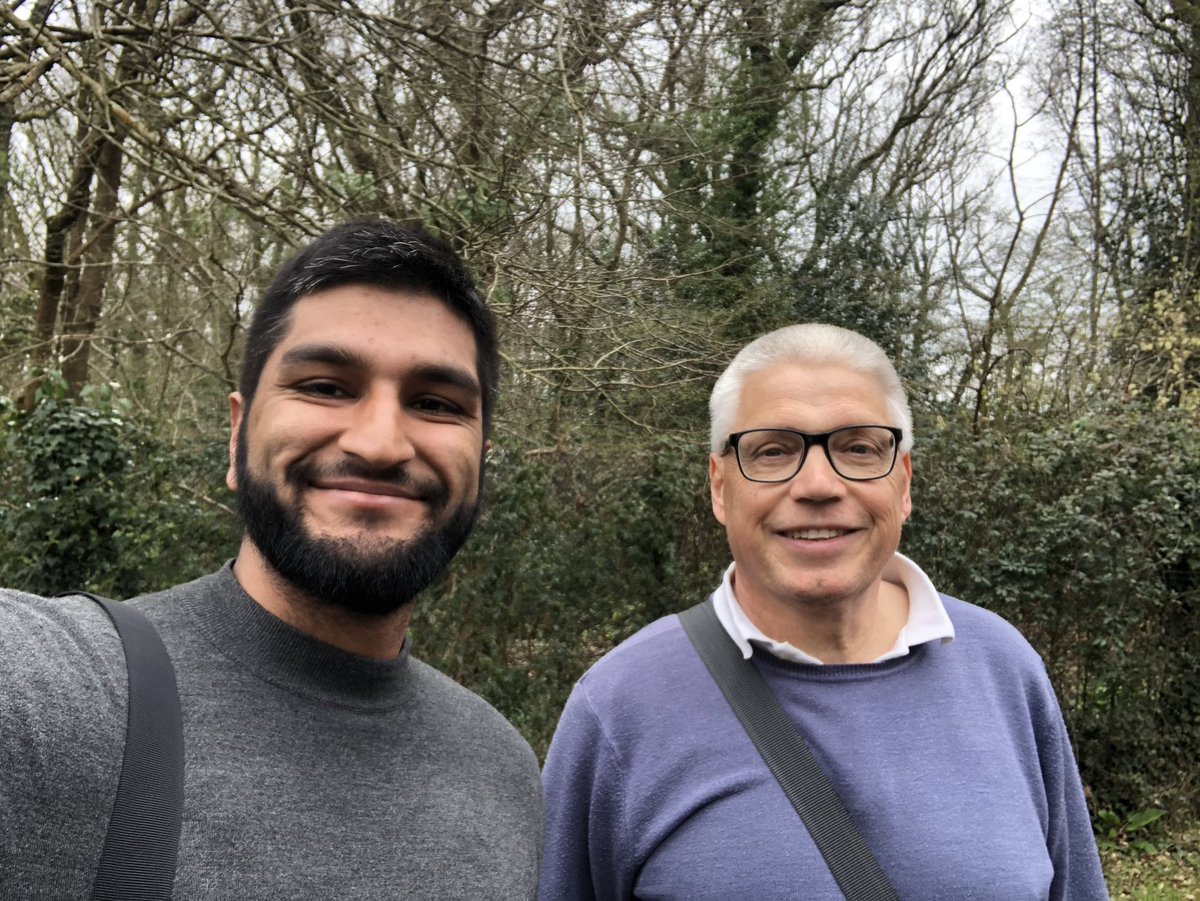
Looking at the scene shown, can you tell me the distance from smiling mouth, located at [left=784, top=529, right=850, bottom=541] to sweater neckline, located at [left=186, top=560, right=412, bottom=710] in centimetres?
88

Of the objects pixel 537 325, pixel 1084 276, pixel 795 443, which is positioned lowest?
pixel 795 443

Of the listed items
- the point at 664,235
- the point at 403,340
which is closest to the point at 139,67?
the point at 664,235

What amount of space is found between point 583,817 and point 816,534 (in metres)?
0.75

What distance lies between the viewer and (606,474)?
618 centimetres

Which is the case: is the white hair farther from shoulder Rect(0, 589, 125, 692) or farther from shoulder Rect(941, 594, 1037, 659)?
shoulder Rect(0, 589, 125, 692)

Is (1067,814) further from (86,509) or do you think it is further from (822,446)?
(86,509)

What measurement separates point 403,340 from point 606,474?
4.76 metres

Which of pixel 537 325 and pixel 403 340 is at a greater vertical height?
pixel 537 325

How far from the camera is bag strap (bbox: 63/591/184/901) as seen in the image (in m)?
1.01

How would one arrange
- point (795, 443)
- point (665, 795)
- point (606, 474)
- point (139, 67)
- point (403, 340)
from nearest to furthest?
point (403, 340), point (665, 795), point (795, 443), point (139, 67), point (606, 474)

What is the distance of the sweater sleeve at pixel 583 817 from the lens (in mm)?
1714

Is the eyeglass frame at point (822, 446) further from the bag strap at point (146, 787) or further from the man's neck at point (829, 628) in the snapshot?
the bag strap at point (146, 787)

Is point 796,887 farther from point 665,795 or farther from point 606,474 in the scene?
point 606,474

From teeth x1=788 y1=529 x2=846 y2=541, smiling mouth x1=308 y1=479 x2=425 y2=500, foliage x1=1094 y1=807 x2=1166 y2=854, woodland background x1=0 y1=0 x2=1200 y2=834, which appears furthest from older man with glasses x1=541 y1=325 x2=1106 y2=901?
foliage x1=1094 y1=807 x2=1166 y2=854
